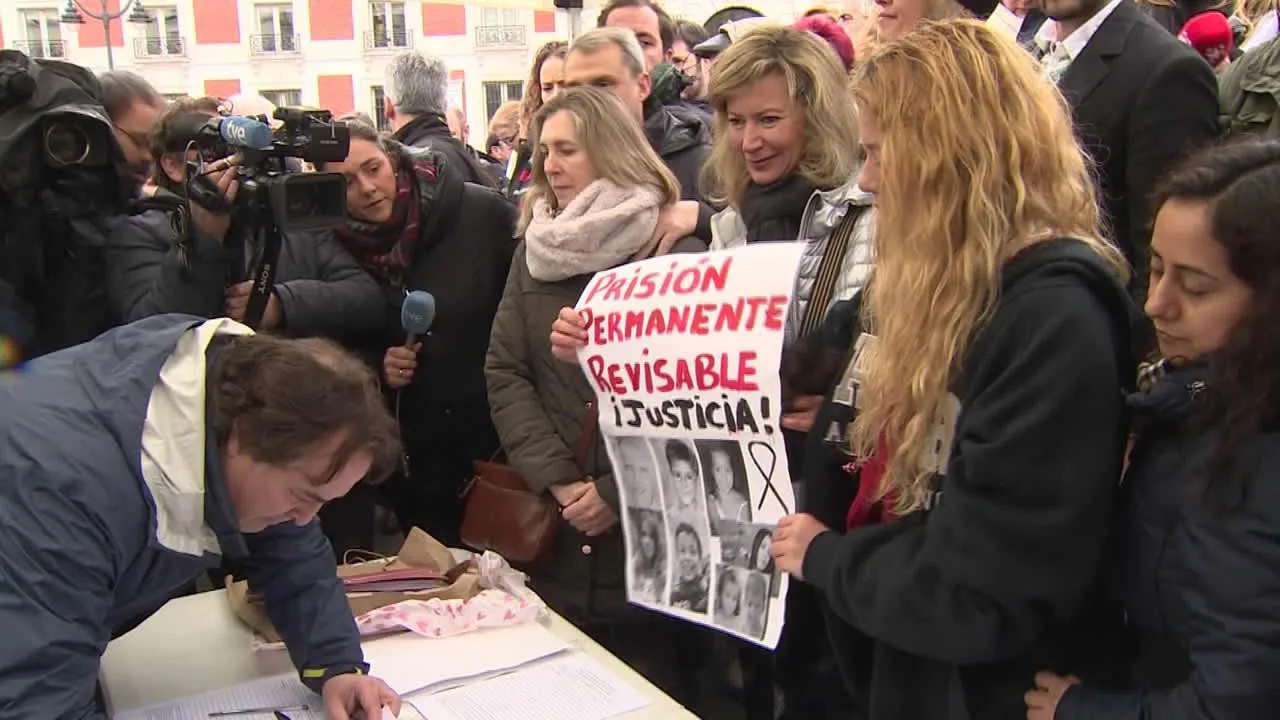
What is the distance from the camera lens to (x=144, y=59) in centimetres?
1266

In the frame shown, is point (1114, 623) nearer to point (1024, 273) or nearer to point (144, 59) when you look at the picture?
point (1024, 273)

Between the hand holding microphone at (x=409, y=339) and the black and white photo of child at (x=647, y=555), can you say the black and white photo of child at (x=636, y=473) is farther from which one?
the hand holding microphone at (x=409, y=339)

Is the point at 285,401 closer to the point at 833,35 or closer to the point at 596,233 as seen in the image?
the point at 596,233

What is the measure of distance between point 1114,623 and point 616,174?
1.29 m

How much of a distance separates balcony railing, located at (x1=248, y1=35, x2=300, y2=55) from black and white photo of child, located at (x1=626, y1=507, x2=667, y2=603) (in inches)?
448

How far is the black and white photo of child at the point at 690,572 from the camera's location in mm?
1758

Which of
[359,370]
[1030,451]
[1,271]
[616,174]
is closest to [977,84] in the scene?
[1030,451]

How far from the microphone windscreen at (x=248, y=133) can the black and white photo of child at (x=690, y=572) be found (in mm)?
1080

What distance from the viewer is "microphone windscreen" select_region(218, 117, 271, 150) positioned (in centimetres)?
206

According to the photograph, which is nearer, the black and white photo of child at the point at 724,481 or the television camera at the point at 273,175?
the black and white photo of child at the point at 724,481

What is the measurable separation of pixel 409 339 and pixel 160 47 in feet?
39.5

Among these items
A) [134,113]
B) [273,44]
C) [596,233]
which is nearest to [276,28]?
[273,44]

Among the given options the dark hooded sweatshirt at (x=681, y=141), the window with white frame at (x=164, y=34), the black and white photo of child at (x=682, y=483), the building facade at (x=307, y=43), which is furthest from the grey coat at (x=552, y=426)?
the window with white frame at (x=164, y=34)

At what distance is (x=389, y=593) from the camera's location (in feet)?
6.01
